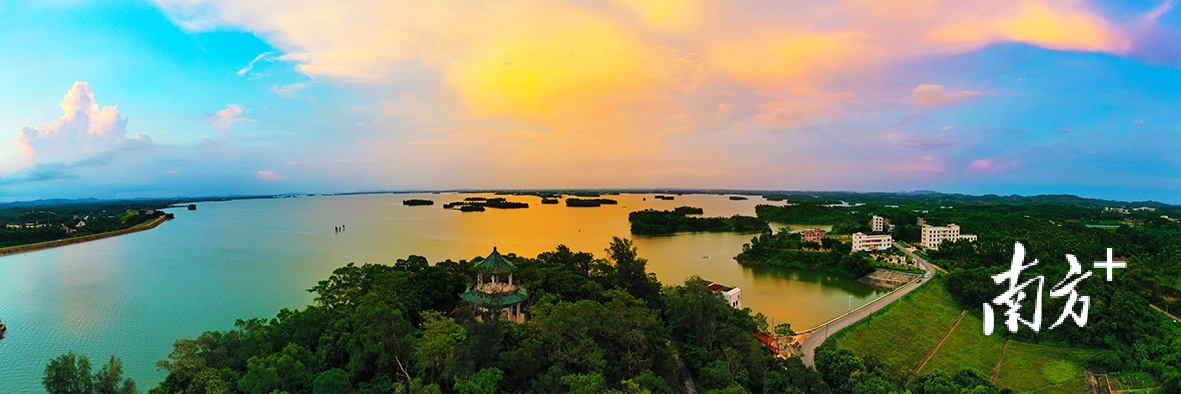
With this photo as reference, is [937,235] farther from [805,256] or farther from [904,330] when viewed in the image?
[904,330]

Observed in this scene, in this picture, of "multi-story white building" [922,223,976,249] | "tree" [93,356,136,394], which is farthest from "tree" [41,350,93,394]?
"multi-story white building" [922,223,976,249]

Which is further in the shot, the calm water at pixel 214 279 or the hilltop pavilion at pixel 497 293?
the calm water at pixel 214 279

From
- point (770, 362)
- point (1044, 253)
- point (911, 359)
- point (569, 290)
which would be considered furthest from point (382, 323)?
point (1044, 253)

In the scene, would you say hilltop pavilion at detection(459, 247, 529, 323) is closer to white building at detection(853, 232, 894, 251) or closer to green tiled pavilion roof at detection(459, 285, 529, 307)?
green tiled pavilion roof at detection(459, 285, 529, 307)

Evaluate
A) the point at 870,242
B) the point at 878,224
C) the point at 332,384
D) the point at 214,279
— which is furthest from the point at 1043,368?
the point at 878,224

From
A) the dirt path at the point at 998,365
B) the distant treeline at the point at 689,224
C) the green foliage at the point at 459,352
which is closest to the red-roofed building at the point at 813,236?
the distant treeline at the point at 689,224

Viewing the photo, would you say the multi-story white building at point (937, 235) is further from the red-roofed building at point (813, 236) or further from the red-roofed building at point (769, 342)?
the red-roofed building at point (769, 342)
